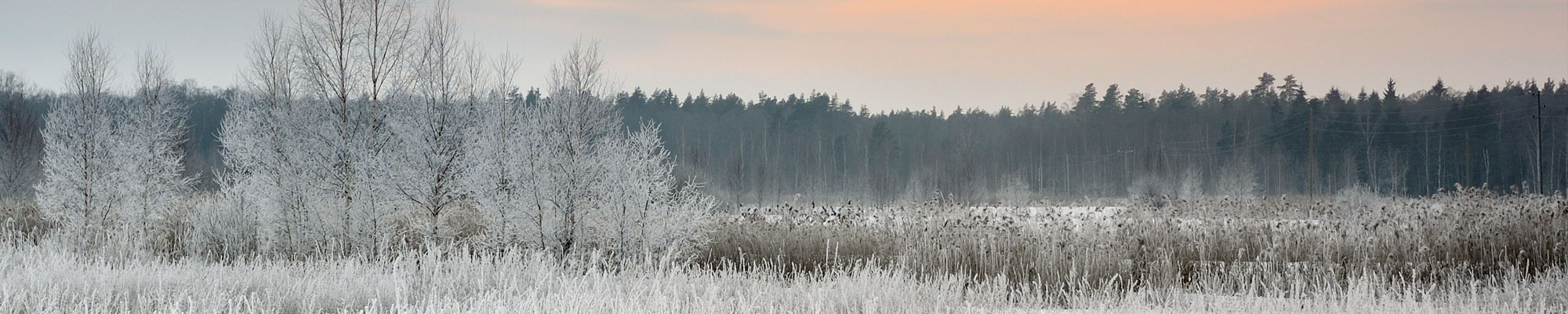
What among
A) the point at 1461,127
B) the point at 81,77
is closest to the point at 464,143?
the point at 81,77

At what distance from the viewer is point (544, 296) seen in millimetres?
6168

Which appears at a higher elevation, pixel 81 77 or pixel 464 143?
pixel 81 77

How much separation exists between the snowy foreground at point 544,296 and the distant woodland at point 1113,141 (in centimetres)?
2489

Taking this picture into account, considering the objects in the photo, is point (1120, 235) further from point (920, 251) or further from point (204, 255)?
point (204, 255)

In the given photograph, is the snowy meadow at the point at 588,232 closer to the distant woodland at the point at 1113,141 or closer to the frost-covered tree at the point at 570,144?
the frost-covered tree at the point at 570,144

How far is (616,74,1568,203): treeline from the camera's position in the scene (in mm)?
45000

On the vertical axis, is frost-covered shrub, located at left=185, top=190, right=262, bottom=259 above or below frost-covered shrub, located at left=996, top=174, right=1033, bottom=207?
above

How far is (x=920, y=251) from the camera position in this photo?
30.8 feet

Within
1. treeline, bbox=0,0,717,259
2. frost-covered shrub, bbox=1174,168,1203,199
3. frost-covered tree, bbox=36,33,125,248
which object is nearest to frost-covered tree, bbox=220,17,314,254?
treeline, bbox=0,0,717,259

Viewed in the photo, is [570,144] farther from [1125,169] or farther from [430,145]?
[1125,169]

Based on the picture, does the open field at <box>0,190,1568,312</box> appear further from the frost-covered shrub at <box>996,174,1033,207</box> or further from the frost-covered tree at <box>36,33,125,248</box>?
the frost-covered shrub at <box>996,174,1033,207</box>

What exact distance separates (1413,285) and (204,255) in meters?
12.0

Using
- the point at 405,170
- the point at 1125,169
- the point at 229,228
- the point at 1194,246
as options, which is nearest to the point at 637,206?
the point at 405,170

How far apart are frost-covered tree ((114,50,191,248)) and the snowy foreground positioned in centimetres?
636
